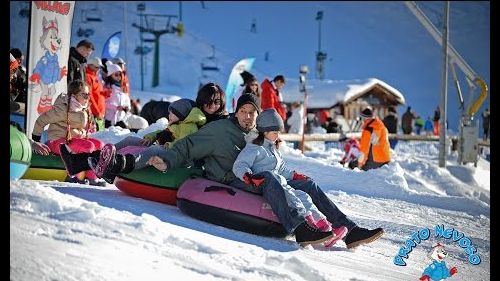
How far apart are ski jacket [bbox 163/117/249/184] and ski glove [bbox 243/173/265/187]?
365 millimetres

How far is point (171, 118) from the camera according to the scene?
5.65 metres

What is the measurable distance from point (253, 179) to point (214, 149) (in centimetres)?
51

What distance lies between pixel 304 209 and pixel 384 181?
4.70 metres

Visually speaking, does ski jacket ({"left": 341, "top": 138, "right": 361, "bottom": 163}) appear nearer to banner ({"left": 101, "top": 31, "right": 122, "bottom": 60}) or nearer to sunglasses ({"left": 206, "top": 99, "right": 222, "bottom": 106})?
banner ({"left": 101, "top": 31, "right": 122, "bottom": 60})

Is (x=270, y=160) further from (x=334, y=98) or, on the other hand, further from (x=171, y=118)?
(x=334, y=98)

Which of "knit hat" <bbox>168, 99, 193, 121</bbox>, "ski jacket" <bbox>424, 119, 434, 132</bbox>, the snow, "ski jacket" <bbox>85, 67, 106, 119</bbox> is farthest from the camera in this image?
"ski jacket" <bbox>424, 119, 434, 132</bbox>

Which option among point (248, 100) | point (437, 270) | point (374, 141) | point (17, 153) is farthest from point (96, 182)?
point (374, 141)

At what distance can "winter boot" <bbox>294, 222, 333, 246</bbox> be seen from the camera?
4305mm

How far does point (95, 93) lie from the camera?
→ 9.11m

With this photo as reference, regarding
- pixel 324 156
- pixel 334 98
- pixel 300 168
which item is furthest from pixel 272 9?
pixel 300 168

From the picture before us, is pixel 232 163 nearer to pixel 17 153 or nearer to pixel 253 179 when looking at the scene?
pixel 253 179

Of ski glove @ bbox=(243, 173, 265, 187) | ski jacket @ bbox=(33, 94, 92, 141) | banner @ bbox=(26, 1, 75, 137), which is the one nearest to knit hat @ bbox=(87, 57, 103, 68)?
banner @ bbox=(26, 1, 75, 137)

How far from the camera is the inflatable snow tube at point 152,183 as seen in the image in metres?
4.91

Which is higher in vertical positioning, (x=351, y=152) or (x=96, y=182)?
(x=96, y=182)
